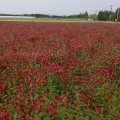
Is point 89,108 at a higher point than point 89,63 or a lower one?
lower

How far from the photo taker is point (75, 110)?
11.8 feet

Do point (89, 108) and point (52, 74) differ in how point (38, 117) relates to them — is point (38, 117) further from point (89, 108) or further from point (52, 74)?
point (52, 74)

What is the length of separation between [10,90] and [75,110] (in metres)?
1.35

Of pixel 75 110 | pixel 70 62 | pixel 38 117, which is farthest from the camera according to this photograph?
pixel 70 62

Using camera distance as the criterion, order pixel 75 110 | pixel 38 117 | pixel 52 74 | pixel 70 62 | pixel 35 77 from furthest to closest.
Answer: pixel 70 62
pixel 52 74
pixel 35 77
pixel 75 110
pixel 38 117

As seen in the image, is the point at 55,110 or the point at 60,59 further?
the point at 60,59

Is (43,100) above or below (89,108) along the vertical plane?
above

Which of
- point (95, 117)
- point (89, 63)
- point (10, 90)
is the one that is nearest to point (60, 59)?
point (89, 63)

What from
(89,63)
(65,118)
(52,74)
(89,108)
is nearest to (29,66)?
(52,74)

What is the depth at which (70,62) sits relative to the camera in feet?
18.7

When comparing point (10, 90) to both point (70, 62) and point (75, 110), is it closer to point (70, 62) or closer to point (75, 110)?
point (75, 110)

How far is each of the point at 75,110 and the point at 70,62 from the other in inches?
86.6

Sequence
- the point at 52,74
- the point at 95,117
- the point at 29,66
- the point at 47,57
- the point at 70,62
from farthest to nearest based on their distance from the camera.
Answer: the point at 47,57
the point at 70,62
the point at 29,66
the point at 52,74
the point at 95,117

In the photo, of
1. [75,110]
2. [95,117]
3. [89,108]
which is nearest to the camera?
[95,117]
